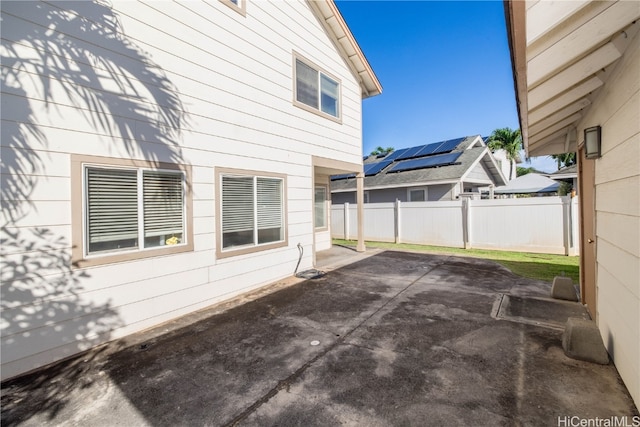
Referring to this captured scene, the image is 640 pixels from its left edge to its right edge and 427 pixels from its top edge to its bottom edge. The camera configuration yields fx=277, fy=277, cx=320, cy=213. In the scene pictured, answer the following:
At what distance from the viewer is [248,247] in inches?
236

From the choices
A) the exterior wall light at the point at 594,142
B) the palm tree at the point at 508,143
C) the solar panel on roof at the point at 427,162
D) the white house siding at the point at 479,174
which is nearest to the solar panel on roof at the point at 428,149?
the solar panel on roof at the point at 427,162

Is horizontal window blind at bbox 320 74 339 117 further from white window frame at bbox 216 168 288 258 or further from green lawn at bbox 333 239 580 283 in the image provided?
green lawn at bbox 333 239 580 283

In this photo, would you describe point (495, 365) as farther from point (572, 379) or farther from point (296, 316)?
point (296, 316)

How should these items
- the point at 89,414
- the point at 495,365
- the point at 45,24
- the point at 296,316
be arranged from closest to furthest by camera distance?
the point at 89,414 < the point at 495,365 < the point at 45,24 < the point at 296,316

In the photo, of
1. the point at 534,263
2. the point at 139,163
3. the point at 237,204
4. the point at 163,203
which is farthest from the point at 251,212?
the point at 534,263

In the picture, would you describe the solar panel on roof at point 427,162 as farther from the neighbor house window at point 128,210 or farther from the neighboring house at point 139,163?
the neighbor house window at point 128,210

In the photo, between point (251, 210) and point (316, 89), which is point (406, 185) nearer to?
point (316, 89)

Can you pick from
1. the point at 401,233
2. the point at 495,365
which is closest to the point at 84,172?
the point at 495,365

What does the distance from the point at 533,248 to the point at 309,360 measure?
10262mm

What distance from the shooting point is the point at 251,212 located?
20.0 ft

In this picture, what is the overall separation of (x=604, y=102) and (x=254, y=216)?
18.9ft

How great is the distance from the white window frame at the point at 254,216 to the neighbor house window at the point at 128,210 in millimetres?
621

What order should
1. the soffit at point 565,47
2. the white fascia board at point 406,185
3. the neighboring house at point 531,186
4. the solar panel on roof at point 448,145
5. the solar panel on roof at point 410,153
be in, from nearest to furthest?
the soffit at point 565,47 < the white fascia board at point 406,185 < the neighboring house at point 531,186 < the solar panel on roof at point 448,145 < the solar panel on roof at point 410,153

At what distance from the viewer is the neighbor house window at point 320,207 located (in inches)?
437
